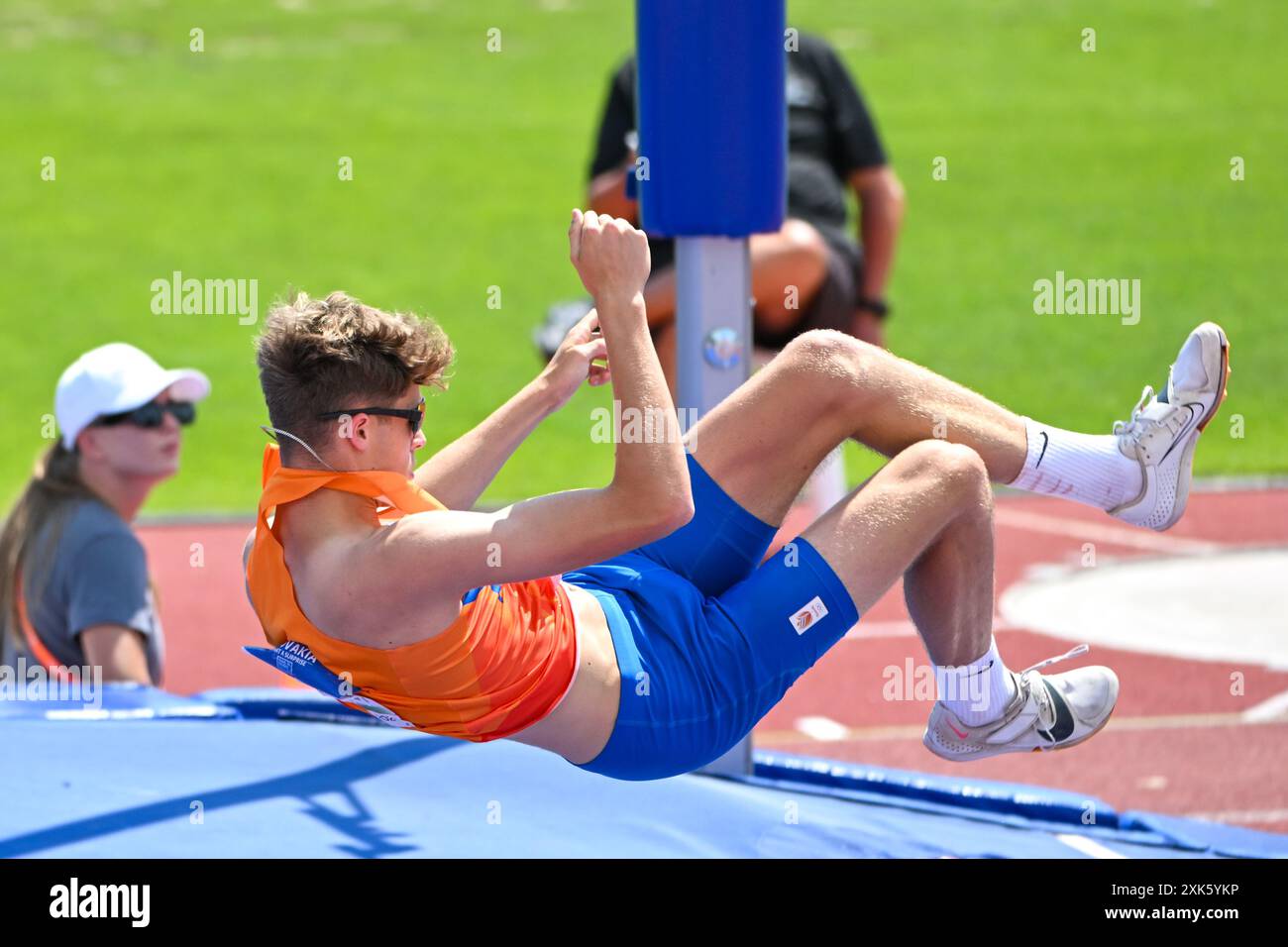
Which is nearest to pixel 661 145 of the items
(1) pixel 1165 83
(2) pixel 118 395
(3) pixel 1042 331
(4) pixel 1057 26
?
(2) pixel 118 395

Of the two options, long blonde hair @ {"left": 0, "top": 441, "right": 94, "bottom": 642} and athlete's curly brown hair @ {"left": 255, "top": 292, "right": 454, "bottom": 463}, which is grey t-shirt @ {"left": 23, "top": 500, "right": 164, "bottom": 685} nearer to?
long blonde hair @ {"left": 0, "top": 441, "right": 94, "bottom": 642}

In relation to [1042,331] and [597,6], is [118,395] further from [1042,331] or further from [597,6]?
[597,6]

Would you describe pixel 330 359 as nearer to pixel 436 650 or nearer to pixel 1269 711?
pixel 436 650

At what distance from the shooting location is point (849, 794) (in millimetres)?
4461

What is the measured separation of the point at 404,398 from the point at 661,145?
114 cm

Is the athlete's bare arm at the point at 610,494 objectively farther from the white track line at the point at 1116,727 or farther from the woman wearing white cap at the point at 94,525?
the white track line at the point at 1116,727

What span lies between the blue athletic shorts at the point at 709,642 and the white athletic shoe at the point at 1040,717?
0.36 m

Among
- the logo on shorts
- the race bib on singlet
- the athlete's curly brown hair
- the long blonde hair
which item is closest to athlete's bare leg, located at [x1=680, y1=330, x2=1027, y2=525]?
the logo on shorts

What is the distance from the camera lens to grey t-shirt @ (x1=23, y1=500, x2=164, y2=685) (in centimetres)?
436

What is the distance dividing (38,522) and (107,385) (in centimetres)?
39

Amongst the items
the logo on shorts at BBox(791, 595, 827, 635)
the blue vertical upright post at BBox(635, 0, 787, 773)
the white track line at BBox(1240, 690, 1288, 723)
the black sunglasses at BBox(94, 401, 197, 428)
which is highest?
the blue vertical upright post at BBox(635, 0, 787, 773)

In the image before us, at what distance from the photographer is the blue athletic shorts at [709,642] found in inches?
129

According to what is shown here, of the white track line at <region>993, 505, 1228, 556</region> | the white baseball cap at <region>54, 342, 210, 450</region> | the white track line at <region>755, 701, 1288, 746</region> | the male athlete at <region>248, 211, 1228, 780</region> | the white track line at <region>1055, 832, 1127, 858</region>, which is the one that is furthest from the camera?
the white track line at <region>993, 505, 1228, 556</region>

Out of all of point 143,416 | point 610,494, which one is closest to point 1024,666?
point 143,416
